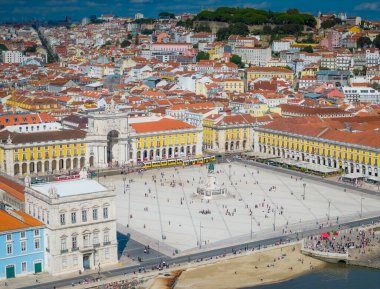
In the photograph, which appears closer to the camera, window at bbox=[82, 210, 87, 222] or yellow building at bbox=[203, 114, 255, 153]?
window at bbox=[82, 210, 87, 222]

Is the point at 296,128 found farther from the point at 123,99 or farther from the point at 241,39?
the point at 241,39

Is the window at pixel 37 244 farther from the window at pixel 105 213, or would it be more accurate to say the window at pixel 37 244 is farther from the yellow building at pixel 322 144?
the yellow building at pixel 322 144

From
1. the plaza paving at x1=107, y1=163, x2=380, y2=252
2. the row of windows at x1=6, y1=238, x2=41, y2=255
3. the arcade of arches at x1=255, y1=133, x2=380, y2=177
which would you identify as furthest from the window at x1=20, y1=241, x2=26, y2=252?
the arcade of arches at x1=255, y1=133, x2=380, y2=177

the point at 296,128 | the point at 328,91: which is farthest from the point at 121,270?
the point at 328,91

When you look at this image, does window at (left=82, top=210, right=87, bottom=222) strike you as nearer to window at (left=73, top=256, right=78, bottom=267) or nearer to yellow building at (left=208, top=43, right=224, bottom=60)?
window at (left=73, top=256, right=78, bottom=267)

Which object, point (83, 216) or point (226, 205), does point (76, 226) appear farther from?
point (226, 205)

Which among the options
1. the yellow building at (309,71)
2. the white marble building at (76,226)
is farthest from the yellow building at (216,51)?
the white marble building at (76,226)
